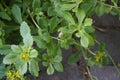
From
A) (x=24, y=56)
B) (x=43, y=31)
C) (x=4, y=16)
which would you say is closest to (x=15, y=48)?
(x=24, y=56)

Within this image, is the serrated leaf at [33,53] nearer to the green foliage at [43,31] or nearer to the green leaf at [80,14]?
the green foliage at [43,31]

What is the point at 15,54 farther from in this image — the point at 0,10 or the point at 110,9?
the point at 110,9

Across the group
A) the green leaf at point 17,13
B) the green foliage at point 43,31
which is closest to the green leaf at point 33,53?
the green foliage at point 43,31

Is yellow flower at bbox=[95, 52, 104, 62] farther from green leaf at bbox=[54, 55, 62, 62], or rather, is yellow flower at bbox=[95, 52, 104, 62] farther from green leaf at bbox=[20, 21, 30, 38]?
green leaf at bbox=[20, 21, 30, 38]

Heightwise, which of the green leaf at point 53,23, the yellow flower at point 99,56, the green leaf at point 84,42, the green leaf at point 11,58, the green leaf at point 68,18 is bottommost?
the yellow flower at point 99,56

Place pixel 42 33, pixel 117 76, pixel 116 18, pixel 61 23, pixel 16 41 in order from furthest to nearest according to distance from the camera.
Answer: pixel 116 18
pixel 117 76
pixel 16 41
pixel 61 23
pixel 42 33

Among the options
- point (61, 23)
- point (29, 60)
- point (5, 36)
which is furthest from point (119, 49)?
point (29, 60)

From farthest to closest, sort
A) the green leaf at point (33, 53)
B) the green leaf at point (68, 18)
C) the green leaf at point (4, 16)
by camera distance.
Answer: the green leaf at point (4, 16) < the green leaf at point (68, 18) < the green leaf at point (33, 53)

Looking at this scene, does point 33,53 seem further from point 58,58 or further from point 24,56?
point 58,58

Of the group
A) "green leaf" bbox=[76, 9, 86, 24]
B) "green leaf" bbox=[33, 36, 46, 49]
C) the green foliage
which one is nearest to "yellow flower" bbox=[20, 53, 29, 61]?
the green foliage
